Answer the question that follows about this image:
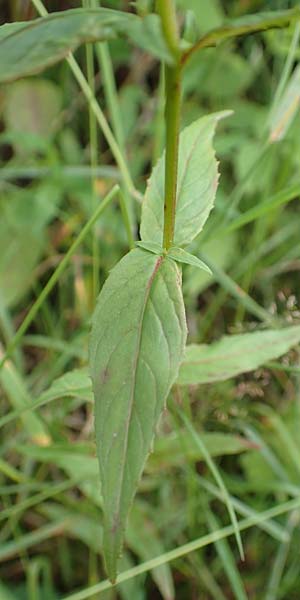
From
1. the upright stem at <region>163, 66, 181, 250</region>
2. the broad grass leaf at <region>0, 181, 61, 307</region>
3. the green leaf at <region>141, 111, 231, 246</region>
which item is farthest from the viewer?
the broad grass leaf at <region>0, 181, 61, 307</region>

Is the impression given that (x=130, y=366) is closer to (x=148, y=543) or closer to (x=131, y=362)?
(x=131, y=362)

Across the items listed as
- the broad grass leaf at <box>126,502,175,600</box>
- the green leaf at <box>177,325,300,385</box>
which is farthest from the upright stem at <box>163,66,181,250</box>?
the broad grass leaf at <box>126,502,175,600</box>

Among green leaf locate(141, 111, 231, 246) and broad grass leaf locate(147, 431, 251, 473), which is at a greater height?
green leaf locate(141, 111, 231, 246)

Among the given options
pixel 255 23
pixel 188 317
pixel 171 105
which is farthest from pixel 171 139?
pixel 188 317

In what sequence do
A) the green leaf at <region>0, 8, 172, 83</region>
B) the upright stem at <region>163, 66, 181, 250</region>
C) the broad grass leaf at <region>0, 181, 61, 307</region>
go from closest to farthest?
1. the green leaf at <region>0, 8, 172, 83</region>
2. the upright stem at <region>163, 66, 181, 250</region>
3. the broad grass leaf at <region>0, 181, 61, 307</region>

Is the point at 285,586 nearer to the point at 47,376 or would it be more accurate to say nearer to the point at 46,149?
the point at 47,376

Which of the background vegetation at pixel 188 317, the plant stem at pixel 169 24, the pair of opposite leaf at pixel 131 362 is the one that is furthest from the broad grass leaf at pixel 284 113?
the plant stem at pixel 169 24

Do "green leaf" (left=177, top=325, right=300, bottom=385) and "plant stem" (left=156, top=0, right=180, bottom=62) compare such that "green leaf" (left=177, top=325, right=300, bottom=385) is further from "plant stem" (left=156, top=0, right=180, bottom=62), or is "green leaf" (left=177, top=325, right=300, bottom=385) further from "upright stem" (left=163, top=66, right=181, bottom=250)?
"plant stem" (left=156, top=0, right=180, bottom=62)
